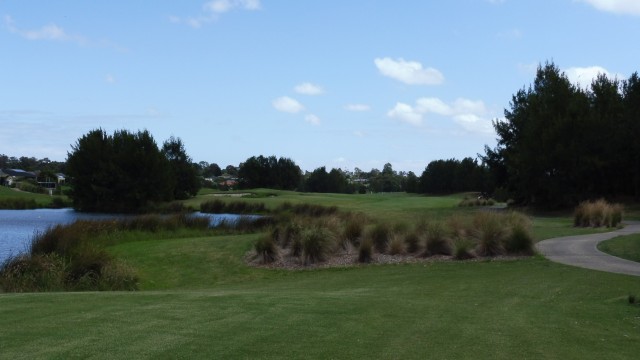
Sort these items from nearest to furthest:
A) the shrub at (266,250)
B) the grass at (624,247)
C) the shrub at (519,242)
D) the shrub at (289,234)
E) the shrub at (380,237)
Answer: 1. the grass at (624,247)
2. the shrub at (519,242)
3. the shrub at (380,237)
4. the shrub at (266,250)
5. the shrub at (289,234)

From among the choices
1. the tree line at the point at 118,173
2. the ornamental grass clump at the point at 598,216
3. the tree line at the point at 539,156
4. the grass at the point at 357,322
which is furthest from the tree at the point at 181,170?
the grass at the point at 357,322

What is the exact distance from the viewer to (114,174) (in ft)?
218

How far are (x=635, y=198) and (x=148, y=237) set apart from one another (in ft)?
113

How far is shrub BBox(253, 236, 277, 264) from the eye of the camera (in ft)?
64.7

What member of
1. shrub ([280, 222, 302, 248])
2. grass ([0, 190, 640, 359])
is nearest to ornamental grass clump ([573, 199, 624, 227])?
shrub ([280, 222, 302, 248])

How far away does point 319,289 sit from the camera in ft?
43.2

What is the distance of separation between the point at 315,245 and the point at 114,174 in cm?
5183

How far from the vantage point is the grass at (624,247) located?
16.9 m

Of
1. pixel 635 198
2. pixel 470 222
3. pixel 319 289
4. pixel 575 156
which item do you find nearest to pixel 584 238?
pixel 470 222

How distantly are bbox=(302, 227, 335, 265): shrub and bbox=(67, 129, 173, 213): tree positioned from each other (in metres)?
50.2

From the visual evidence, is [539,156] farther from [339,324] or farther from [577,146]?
[339,324]

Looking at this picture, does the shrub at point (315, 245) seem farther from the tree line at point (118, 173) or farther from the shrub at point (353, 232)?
the tree line at point (118, 173)

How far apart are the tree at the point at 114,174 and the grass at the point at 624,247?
54204 mm

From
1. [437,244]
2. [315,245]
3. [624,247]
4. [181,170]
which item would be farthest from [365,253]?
[181,170]
